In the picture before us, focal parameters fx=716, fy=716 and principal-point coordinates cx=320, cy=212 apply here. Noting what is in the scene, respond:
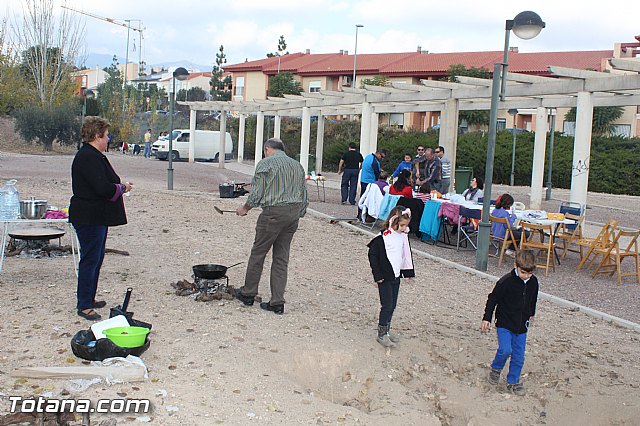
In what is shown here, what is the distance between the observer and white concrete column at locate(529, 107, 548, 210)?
17906mm

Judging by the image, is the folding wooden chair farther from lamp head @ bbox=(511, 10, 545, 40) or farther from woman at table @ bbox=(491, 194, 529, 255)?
lamp head @ bbox=(511, 10, 545, 40)

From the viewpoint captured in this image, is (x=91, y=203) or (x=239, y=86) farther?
(x=239, y=86)

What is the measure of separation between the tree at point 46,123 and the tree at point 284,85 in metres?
19.6

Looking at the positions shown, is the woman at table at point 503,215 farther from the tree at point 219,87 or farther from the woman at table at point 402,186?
the tree at point 219,87

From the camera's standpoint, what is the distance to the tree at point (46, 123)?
36.7m

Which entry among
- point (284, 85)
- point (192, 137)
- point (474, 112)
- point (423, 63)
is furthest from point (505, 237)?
point (284, 85)

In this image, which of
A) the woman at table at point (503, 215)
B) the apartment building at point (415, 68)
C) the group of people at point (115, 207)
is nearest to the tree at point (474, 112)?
the apartment building at point (415, 68)

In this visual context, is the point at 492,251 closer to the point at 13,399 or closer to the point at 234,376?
the point at 234,376

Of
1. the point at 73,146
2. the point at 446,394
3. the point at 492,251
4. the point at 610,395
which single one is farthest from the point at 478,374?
the point at 73,146

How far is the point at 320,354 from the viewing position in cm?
583

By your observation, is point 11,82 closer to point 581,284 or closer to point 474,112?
point 474,112

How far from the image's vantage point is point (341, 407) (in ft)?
16.1

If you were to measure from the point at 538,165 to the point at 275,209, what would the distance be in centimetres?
1327

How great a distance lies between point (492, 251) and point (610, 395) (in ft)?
20.3
